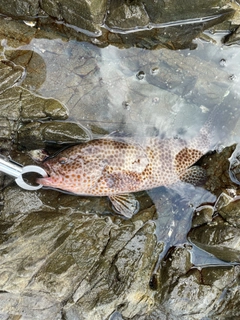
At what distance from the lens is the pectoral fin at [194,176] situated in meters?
6.16

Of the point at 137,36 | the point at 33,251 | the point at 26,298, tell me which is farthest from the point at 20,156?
the point at 137,36

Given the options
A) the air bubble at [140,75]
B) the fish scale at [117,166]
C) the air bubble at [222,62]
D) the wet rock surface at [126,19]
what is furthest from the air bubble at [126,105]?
the air bubble at [222,62]

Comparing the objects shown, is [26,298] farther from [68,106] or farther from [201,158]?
[201,158]

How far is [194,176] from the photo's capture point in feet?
20.3

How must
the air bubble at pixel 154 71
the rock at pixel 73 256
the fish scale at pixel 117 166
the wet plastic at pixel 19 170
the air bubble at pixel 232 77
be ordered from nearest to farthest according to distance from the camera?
1. the wet plastic at pixel 19 170
2. the rock at pixel 73 256
3. the fish scale at pixel 117 166
4. the air bubble at pixel 154 71
5. the air bubble at pixel 232 77

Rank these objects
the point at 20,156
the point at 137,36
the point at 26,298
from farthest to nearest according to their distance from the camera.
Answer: the point at 137,36, the point at 20,156, the point at 26,298

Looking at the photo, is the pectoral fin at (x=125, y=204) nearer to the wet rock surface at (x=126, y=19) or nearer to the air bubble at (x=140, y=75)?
the air bubble at (x=140, y=75)

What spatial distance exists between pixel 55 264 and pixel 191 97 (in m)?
4.09

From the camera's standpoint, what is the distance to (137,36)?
6129 mm

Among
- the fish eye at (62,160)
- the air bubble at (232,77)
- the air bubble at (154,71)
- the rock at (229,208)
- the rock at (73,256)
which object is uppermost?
the air bubble at (232,77)

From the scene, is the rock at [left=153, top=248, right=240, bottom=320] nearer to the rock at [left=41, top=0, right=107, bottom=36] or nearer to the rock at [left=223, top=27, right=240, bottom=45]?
the rock at [left=223, top=27, right=240, bottom=45]

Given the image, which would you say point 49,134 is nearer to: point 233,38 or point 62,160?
point 62,160

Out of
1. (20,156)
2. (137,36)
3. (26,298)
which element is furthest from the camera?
(137,36)

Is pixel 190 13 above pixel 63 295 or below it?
above
